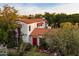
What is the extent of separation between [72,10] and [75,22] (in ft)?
0.34

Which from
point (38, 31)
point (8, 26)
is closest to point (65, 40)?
point (38, 31)

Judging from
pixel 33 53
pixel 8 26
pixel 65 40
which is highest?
pixel 8 26

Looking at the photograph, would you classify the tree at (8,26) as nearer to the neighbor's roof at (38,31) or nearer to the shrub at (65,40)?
the neighbor's roof at (38,31)

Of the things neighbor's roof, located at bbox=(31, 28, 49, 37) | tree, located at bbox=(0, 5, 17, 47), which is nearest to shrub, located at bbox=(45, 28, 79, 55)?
neighbor's roof, located at bbox=(31, 28, 49, 37)

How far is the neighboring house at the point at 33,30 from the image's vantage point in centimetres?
137

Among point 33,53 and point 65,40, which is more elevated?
point 65,40

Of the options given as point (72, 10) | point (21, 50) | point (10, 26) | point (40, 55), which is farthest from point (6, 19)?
point (72, 10)

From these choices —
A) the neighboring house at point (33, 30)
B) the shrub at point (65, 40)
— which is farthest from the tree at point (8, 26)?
the shrub at point (65, 40)

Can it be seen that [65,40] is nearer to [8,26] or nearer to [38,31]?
[38,31]

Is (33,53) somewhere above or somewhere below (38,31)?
below

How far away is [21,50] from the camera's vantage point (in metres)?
1.37

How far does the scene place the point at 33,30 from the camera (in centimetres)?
137

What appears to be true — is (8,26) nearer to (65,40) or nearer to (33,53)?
(33,53)

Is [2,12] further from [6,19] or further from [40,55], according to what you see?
[40,55]
